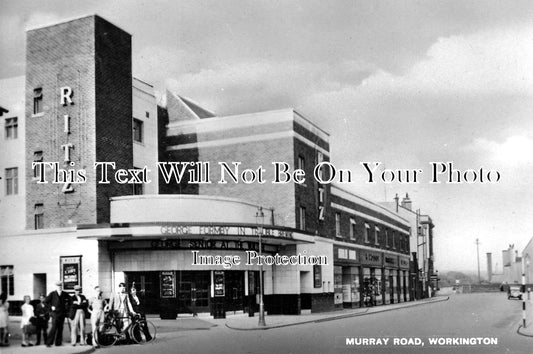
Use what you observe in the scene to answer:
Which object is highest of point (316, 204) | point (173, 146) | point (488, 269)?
point (173, 146)

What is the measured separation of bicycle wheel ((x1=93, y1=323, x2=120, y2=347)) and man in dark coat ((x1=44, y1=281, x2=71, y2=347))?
102 centimetres

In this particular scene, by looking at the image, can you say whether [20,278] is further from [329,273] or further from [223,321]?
[329,273]

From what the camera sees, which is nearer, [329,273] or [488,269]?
[329,273]

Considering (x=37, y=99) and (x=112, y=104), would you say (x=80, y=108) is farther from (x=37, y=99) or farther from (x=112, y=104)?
(x=112, y=104)

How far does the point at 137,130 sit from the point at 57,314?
16.4m

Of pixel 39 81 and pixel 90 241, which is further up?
pixel 39 81

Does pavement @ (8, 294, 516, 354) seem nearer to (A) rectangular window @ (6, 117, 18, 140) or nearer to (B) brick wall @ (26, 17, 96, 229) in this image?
(B) brick wall @ (26, 17, 96, 229)

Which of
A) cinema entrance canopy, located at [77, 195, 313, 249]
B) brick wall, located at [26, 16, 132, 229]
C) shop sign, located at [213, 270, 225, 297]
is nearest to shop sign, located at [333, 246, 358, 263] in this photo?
cinema entrance canopy, located at [77, 195, 313, 249]

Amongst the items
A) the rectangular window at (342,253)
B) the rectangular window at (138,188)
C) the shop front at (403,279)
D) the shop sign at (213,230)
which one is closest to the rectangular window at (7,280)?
the shop sign at (213,230)

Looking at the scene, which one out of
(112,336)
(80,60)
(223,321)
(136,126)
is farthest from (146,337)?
(136,126)

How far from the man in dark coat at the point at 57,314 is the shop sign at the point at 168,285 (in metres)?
11.6

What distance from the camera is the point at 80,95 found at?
28.6m

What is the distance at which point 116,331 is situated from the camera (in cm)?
2142

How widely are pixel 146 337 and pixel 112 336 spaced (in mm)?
1170
